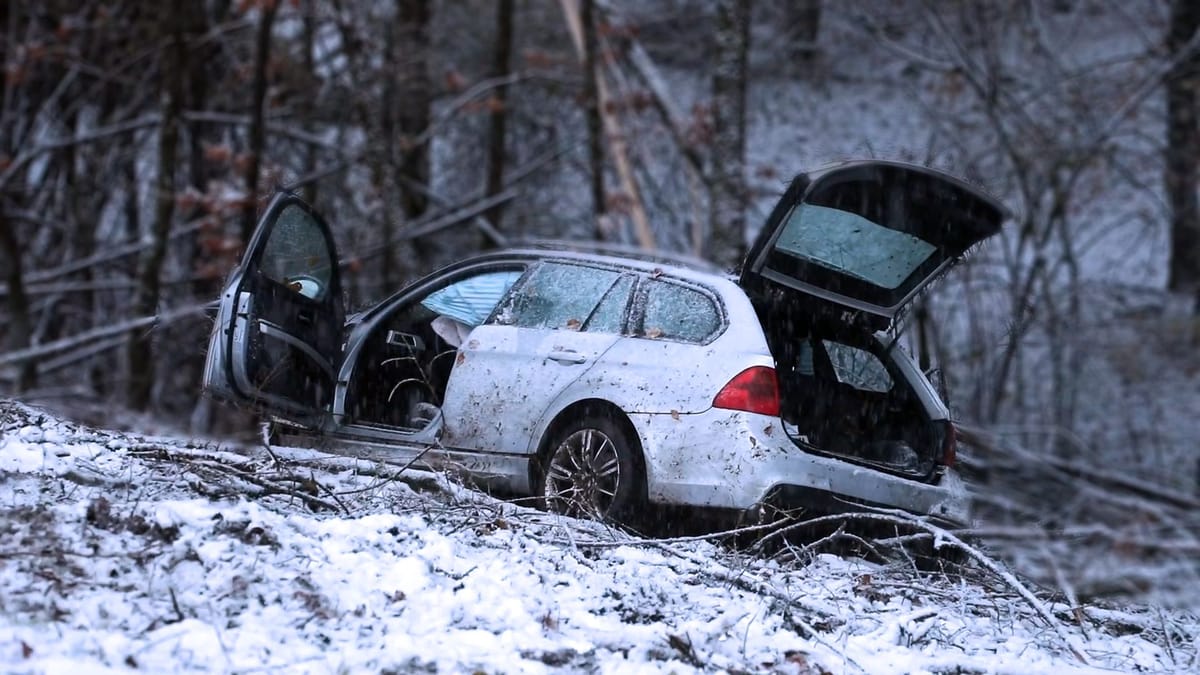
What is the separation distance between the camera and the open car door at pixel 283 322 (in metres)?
6.36

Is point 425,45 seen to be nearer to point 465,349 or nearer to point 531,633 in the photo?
point 465,349

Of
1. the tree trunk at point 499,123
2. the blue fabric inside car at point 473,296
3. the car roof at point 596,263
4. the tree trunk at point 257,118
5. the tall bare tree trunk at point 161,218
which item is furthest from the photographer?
the tree trunk at point 499,123

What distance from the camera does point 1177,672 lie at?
5129 mm

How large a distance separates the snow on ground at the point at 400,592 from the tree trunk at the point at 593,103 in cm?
1011

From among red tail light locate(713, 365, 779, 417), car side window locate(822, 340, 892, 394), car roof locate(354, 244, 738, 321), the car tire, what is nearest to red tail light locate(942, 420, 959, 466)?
car side window locate(822, 340, 892, 394)

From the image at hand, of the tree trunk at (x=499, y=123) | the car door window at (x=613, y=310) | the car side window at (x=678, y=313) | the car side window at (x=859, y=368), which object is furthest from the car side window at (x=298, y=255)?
the tree trunk at (x=499, y=123)

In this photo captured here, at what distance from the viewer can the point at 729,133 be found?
14438 mm

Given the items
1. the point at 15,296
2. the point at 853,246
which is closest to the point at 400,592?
the point at 853,246

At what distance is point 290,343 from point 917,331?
9.04m

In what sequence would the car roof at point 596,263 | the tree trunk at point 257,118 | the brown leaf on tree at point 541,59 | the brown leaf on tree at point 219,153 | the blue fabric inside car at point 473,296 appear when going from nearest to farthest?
the car roof at point 596,263 < the blue fabric inside car at point 473,296 < the brown leaf on tree at point 219,153 < the tree trunk at point 257,118 < the brown leaf on tree at point 541,59

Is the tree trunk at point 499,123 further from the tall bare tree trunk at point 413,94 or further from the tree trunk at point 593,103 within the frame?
the tree trunk at point 593,103

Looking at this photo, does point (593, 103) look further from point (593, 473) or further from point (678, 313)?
point (593, 473)

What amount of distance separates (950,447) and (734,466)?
4.84 ft

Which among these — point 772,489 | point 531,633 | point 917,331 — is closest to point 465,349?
point 772,489
